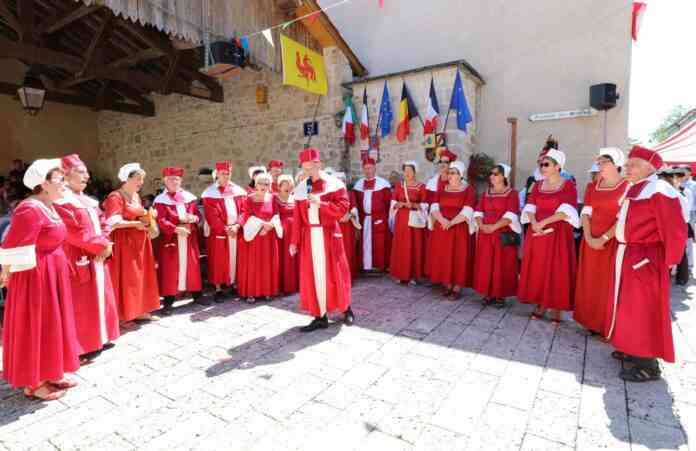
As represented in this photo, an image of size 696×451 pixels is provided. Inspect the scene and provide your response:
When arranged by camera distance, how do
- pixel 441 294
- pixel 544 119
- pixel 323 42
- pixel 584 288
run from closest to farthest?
pixel 584 288 < pixel 441 294 < pixel 544 119 < pixel 323 42

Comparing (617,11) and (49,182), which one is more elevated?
(617,11)

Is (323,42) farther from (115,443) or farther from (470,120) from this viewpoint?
(115,443)

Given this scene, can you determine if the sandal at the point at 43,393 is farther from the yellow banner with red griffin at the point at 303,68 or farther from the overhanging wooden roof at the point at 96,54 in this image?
the overhanging wooden roof at the point at 96,54

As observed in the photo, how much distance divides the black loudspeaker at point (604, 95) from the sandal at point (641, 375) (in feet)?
16.1

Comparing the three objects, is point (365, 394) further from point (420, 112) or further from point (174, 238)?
point (420, 112)

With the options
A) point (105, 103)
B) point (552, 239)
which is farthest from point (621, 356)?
point (105, 103)

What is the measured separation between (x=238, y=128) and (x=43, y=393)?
7542 millimetres

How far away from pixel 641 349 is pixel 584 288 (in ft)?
3.20

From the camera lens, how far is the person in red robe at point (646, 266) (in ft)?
9.39

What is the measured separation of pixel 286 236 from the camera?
5512 mm

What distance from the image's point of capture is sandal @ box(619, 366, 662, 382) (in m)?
2.96

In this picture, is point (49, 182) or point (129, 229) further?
point (129, 229)

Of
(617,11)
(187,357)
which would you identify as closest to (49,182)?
(187,357)

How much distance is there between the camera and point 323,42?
790cm
